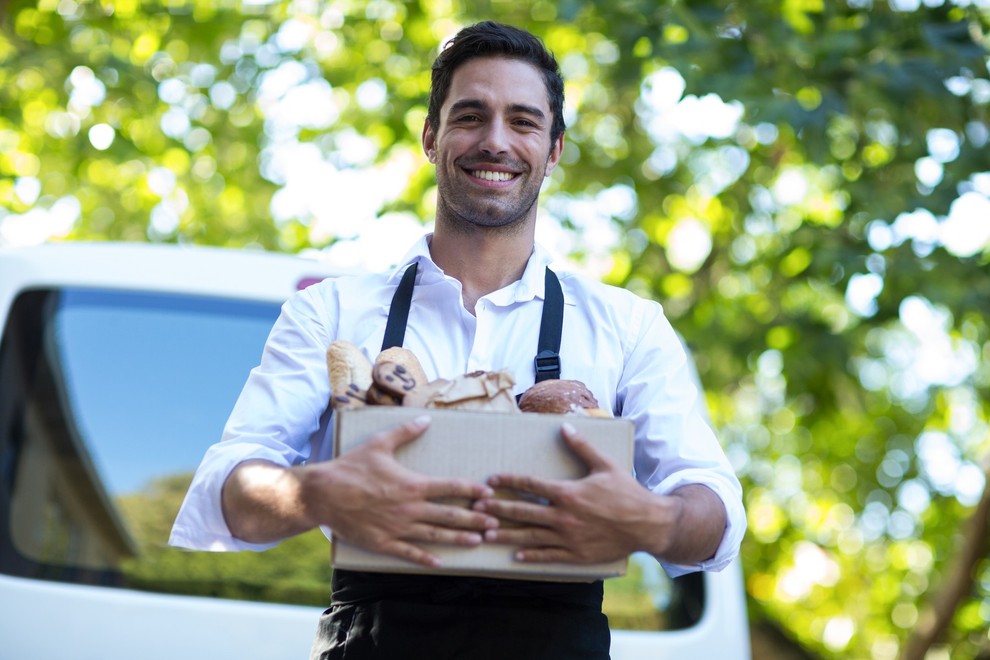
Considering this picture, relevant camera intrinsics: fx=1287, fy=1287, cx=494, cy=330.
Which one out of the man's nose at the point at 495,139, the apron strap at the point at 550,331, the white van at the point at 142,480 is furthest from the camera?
the white van at the point at 142,480

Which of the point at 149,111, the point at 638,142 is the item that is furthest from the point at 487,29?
the point at 638,142

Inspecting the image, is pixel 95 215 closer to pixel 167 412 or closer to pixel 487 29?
pixel 167 412

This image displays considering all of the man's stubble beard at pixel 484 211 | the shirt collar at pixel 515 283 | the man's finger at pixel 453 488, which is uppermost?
the man's stubble beard at pixel 484 211

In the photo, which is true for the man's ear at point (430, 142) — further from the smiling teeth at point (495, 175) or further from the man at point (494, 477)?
the smiling teeth at point (495, 175)

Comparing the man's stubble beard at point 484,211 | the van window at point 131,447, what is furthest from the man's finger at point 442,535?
the van window at point 131,447

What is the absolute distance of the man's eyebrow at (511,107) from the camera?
223cm

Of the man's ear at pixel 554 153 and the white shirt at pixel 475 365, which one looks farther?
the man's ear at pixel 554 153

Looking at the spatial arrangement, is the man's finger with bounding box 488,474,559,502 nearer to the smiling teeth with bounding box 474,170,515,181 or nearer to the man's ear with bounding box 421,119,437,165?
the smiling teeth with bounding box 474,170,515,181

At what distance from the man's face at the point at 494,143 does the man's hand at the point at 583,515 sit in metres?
0.63

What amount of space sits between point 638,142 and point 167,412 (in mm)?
5219

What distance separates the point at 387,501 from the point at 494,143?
29.2 inches

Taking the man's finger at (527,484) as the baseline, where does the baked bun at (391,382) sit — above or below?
above

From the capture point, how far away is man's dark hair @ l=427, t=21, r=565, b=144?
2.28 metres

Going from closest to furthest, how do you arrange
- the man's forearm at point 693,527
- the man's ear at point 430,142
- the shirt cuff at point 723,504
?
the man's forearm at point 693,527 < the shirt cuff at point 723,504 < the man's ear at point 430,142
